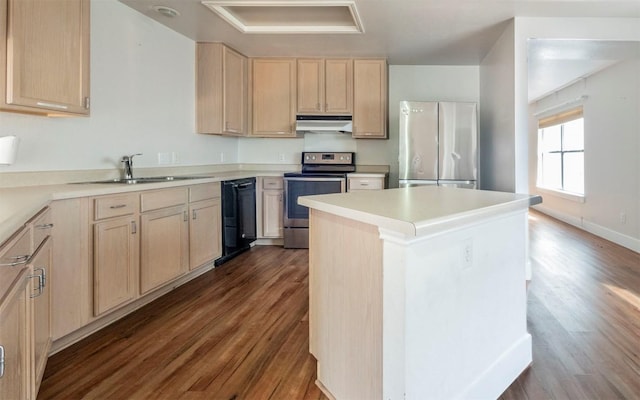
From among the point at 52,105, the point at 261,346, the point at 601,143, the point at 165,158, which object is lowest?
the point at 261,346

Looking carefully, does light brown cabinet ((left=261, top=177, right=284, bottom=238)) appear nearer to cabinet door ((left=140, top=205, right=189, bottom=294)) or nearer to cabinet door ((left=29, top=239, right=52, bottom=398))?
cabinet door ((left=140, top=205, right=189, bottom=294))

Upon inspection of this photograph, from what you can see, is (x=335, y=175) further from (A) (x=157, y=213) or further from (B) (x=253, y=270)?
(A) (x=157, y=213)

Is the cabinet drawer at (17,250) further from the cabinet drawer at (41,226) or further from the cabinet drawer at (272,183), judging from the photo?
the cabinet drawer at (272,183)

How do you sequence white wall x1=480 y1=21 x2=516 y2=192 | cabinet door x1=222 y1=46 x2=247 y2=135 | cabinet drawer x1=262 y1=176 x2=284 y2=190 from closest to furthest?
white wall x1=480 y1=21 x2=516 y2=192, cabinet door x1=222 y1=46 x2=247 y2=135, cabinet drawer x1=262 y1=176 x2=284 y2=190

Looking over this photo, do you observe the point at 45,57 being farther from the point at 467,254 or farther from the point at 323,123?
the point at 323,123

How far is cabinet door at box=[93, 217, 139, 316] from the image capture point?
212 centimetres

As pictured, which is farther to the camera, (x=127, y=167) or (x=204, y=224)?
(x=204, y=224)

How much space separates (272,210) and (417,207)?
10.7 ft

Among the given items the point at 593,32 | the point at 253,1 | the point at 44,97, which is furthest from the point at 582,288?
the point at 44,97

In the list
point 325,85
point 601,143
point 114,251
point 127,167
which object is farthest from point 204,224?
point 601,143

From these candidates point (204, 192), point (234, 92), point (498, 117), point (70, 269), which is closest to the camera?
point (70, 269)

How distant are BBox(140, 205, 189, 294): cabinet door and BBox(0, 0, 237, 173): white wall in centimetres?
63

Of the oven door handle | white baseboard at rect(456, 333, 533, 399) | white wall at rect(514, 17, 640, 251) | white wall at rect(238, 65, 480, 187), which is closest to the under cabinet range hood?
white wall at rect(238, 65, 480, 187)

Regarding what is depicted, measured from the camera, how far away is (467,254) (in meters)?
1.36
